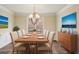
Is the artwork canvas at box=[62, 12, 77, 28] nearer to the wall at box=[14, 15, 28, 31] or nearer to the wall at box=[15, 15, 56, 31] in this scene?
the wall at box=[15, 15, 56, 31]

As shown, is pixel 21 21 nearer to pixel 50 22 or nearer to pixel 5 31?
pixel 5 31

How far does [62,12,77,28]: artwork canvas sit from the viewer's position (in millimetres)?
3293

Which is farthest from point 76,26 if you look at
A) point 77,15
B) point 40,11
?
point 40,11

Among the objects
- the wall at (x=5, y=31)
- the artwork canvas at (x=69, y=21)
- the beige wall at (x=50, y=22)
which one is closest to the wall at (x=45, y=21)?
the beige wall at (x=50, y=22)

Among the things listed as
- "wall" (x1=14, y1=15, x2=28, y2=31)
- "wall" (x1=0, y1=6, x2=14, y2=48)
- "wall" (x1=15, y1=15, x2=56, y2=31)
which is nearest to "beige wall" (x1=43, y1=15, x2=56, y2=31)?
"wall" (x1=15, y1=15, x2=56, y2=31)

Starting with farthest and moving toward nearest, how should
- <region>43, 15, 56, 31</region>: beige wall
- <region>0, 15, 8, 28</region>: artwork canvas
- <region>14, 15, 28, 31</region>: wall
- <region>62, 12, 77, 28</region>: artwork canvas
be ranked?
<region>43, 15, 56, 31</region>: beige wall, <region>14, 15, 28, 31</region>: wall, <region>62, 12, 77, 28</region>: artwork canvas, <region>0, 15, 8, 28</region>: artwork canvas

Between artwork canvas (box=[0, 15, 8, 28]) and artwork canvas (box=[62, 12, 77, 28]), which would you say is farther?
artwork canvas (box=[62, 12, 77, 28])

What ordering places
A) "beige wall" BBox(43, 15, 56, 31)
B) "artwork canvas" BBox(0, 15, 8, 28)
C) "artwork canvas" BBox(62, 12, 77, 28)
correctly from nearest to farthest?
"artwork canvas" BBox(0, 15, 8, 28) → "artwork canvas" BBox(62, 12, 77, 28) → "beige wall" BBox(43, 15, 56, 31)

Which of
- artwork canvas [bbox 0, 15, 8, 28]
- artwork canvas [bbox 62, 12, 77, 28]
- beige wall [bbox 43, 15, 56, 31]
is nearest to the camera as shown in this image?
artwork canvas [bbox 0, 15, 8, 28]

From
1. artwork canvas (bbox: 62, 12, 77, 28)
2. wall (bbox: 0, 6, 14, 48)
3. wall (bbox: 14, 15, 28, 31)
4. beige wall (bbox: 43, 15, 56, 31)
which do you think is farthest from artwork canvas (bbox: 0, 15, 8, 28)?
artwork canvas (bbox: 62, 12, 77, 28)

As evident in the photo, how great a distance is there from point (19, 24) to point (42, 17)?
892 millimetres

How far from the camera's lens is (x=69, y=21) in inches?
143

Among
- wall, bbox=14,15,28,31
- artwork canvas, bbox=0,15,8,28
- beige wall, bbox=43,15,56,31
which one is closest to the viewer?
artwork canvas, bbox=0,15,8,28

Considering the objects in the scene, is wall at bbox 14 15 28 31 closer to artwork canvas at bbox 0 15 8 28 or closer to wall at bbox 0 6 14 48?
wall at bbox 0 6 14 48
